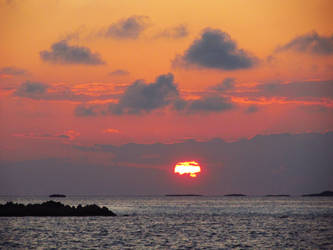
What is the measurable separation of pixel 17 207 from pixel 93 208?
1533 centimetres

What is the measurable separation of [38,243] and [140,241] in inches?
438

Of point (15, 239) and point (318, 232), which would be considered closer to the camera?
point (15, 239)

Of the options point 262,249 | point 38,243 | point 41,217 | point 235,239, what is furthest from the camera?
point 41,217

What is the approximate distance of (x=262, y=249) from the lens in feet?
173

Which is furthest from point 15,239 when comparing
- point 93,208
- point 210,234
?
point 93,208

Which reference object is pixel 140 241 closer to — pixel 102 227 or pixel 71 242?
pixel 71 242

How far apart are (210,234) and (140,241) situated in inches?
482

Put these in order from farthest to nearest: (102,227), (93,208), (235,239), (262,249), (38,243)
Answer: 1. (93,208)
2. (102,227)
3. (235,239)
4. (38,243)
5. (262,249)

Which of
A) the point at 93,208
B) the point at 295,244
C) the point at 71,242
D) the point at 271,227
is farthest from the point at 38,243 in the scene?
the point at 93,208

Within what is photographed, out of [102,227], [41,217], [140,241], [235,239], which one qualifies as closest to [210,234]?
[235,239]

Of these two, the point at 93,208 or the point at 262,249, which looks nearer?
the point at 262,249

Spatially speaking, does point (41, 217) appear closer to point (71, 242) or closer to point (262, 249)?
point (71, 242)

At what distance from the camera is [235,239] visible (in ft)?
201

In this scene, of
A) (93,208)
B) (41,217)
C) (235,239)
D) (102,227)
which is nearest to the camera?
(235,239)
